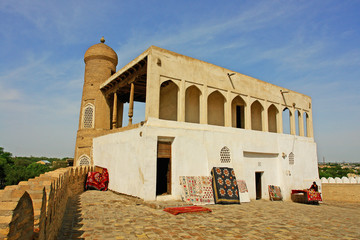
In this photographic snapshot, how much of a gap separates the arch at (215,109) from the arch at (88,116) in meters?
8.34

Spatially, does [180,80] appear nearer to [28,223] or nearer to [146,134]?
[146,134]

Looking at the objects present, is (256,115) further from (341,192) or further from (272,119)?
(341,192)

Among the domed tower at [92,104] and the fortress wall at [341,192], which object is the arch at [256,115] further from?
the domed tower at [92,104]

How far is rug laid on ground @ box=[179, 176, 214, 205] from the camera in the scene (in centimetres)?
1021

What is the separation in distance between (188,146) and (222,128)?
2664 mm

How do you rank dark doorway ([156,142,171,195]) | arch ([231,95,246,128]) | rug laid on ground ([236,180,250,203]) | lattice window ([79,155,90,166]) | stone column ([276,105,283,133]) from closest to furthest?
dark doorway ([156,142,171,195]) → rug laid on ground ([236,180,250,203]) → arch ([231,95,246,128]) → stone column ([276,105,283,133]) → lattice window ([79,155,90,166])

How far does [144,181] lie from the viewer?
9.75 metres

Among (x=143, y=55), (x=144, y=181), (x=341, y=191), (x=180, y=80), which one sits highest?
(x=143, y=55)

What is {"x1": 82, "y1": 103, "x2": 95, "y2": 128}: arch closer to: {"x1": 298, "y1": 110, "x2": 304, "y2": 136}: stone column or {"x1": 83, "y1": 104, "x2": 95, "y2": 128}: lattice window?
{"x1": 83, "y1": 104, "x2": 95, "y2": 128}: lattice window

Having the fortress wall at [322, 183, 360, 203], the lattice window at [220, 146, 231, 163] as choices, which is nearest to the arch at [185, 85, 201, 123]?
the lattice window at [220, 146, 231, 163]

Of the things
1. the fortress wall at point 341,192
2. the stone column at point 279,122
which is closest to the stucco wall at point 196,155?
the stone column at point 279,122

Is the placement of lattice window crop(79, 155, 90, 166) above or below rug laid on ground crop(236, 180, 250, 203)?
above

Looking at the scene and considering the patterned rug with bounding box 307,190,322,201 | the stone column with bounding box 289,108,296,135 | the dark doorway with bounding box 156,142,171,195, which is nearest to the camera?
the dark doorway with bounding box 156,142,171,195

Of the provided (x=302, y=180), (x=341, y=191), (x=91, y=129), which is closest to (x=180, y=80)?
(x=91, y=129)
